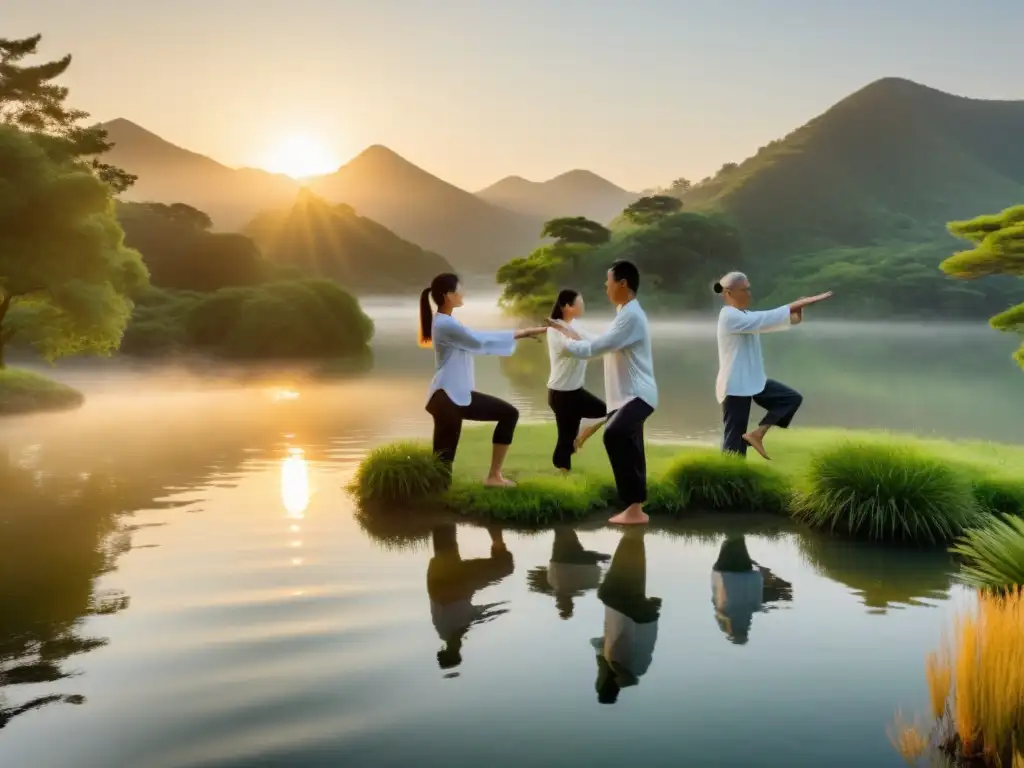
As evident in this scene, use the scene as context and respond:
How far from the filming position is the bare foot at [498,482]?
9.92m

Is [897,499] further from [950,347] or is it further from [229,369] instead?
[950,347]

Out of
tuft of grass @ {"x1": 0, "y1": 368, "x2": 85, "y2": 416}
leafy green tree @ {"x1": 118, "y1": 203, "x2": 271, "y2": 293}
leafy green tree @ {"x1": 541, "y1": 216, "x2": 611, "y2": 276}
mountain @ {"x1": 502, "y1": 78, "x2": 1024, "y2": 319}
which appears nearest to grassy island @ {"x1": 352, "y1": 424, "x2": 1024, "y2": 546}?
tuft of grass @ {"x1": 0, "y1": 368, "x2": 85, "y2": 416}

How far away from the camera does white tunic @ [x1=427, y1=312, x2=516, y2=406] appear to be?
9.59m

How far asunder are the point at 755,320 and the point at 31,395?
817 inches

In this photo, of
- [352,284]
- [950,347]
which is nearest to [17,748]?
[950,347]

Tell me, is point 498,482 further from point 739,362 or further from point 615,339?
point 739,362

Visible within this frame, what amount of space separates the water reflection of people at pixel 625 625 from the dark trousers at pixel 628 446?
1061 mm

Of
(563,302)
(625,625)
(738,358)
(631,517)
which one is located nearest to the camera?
(625,625)

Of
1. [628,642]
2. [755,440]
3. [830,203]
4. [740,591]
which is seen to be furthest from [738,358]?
[830,203]

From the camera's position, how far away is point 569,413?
428 inches

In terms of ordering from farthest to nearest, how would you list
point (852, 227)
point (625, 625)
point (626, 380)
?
point (852, 227) < point (626, 380) < point (625, 625)

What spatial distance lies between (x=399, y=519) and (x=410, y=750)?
5.18m

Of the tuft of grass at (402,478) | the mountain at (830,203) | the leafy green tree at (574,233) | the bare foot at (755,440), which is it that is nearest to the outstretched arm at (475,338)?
the tuft of grass at (402,478)

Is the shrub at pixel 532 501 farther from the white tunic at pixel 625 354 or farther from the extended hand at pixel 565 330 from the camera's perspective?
the extended hand at pixel 565 330
